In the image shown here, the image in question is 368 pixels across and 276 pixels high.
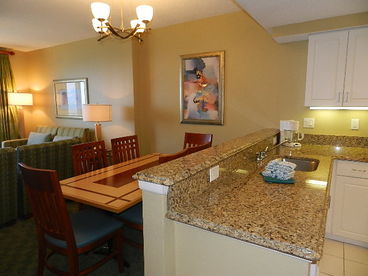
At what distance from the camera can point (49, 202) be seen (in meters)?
1.53

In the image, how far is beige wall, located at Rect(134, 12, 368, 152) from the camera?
293 centimetres

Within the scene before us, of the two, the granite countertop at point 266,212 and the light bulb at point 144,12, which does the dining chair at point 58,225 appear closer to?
the granite countertop at point 266,212

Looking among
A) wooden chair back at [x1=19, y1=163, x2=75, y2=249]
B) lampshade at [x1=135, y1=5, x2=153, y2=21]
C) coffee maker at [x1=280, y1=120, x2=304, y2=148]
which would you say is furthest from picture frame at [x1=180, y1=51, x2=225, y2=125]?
wooden chair back at [x1=19, y1=163, x2=75, y2=249]

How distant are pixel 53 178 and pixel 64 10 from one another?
2641 mm

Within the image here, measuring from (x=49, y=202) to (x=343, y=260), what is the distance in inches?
98.0

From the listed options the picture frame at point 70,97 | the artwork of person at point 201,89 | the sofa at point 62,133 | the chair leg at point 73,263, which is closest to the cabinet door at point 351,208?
the artwork of person at point 201,89

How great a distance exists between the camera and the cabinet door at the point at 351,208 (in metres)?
2.27

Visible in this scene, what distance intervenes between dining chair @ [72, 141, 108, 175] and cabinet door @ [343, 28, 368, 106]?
2.55 metres

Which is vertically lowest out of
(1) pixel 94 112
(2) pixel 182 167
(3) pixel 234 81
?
(2) pixel 182 167

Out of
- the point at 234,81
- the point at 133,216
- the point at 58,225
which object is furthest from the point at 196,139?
the point at 58,225


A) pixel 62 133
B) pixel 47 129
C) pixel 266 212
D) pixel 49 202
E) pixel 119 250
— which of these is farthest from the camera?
pixel 47 129

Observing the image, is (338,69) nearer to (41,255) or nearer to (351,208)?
(351,208)

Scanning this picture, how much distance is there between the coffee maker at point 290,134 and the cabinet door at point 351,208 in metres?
0.65

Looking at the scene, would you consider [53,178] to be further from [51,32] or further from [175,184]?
[51,32]
